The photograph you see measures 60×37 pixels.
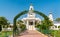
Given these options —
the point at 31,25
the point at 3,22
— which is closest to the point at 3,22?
the point at 3,22

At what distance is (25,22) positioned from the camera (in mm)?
48969

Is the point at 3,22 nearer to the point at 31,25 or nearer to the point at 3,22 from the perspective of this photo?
the point at 3,22

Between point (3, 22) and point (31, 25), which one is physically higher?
point (3, 22)

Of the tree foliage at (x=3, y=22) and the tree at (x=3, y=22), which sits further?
the tree foliage at (x=3, y=22)

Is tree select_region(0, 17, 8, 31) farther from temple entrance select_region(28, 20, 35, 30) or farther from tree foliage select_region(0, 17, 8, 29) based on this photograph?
temple entrance select_region(28, 20, 35, 30)

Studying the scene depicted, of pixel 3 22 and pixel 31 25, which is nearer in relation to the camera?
pixel 3 22

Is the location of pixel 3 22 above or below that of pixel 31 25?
above

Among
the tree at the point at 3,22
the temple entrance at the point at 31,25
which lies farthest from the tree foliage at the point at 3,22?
the temple entrance at the point at 31,25

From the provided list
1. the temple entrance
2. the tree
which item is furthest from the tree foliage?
the temple entrance

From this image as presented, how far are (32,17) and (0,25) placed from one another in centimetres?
1065

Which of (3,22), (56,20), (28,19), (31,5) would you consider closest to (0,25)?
(3,22)

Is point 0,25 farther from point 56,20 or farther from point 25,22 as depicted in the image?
point 56,20

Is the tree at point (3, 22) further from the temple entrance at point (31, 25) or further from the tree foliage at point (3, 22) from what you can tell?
the temple entrance at point (31, 25)

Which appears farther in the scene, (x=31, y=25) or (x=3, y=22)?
(x=31, y=25)
